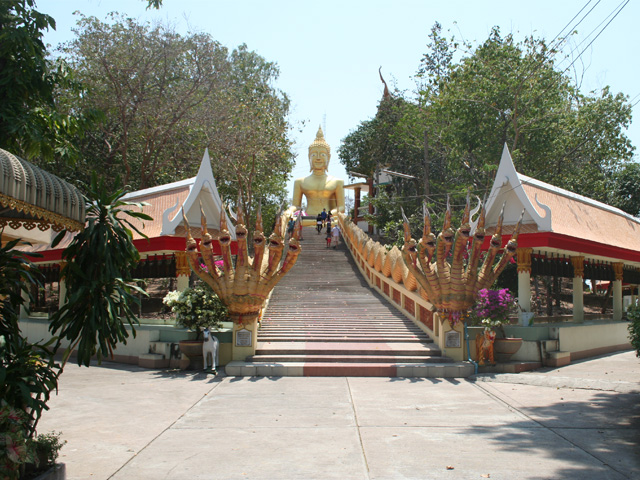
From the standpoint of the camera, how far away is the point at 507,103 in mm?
21500

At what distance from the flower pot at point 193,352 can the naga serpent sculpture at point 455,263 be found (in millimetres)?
4818

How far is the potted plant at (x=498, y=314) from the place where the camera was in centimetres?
1252

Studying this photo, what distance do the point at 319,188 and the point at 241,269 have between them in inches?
858

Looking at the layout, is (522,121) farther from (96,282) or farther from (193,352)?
(96,282)

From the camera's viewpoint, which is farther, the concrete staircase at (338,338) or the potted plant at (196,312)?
the potted plant at (196,312)

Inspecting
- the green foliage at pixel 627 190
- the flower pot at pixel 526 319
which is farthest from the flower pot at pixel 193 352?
the green foliage at pixel 627 190

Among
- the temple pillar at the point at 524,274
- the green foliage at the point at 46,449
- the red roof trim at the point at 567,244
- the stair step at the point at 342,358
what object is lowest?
the stair step at the point at 342,358

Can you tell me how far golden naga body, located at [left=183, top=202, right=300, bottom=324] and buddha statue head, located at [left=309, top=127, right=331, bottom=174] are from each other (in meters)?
22.3

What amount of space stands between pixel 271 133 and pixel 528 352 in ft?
55.9

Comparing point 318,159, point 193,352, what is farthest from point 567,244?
point 318,159

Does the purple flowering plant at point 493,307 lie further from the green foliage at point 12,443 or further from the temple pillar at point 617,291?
the green foliage at point 12,443

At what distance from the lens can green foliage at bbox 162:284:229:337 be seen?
41.3 ft

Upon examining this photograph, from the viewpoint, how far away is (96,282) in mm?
5301

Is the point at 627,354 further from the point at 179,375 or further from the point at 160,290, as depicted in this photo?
the point at 160,290
